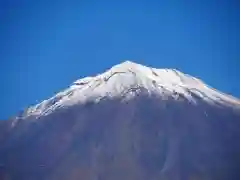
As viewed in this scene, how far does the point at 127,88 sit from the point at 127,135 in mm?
815

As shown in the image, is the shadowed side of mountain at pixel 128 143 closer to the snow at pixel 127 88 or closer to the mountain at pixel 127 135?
the mountain at pixel 127 135

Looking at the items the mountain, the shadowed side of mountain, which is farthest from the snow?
the shadowed side of mountain

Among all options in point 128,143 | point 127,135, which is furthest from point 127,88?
point 128,143

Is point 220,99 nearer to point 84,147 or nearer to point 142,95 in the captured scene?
point 142,95

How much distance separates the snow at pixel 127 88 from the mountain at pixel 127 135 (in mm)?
16

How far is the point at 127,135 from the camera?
6.17 metres

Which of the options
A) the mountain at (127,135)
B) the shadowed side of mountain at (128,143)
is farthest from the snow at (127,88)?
the shadowed side of mountain at (128,143)

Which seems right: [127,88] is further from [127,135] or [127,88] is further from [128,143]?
[128,143]

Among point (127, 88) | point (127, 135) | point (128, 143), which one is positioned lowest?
point (128, 143)

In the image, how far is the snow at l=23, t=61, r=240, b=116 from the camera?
6602mm

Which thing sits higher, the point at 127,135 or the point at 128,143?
the point at 127,135

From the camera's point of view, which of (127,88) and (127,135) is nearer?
(127,135)

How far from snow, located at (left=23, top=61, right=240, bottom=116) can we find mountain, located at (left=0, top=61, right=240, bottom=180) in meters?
0.02

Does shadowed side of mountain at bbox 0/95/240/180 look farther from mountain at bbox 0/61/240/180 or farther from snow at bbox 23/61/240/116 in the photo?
snow at bbox 23/61/240/116
